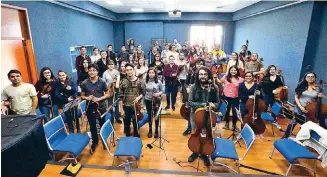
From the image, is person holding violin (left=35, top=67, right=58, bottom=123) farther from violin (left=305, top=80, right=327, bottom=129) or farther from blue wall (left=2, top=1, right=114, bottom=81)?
violin (left=305, top=80, right=327, bottom=129)

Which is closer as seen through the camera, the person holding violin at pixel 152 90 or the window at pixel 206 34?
the person holding violin at pixel 152 90

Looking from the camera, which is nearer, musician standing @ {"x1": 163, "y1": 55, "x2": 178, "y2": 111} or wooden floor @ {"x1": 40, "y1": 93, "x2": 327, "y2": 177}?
wooden floor @ {"x1": 40, "y1": 93, "x2": 327, "y2": 177}

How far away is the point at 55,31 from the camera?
20.0ft

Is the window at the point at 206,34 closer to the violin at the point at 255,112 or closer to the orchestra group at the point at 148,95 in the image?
the orchestra group at the point at 148,95

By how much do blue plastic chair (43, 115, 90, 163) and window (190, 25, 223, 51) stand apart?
34.2 feet

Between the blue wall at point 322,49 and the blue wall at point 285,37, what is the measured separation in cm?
31

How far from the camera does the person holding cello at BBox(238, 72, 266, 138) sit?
376cm

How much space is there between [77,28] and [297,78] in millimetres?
7758

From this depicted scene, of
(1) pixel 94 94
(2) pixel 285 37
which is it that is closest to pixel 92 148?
(1) pixel 94 94

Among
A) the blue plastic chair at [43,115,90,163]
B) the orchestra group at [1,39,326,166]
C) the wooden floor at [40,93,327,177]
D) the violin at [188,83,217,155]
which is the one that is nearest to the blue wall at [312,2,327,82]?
the orchestra group at [1,39,326,166]

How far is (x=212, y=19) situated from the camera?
11781 mm

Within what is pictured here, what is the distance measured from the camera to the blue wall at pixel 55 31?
A: 5.21 meters

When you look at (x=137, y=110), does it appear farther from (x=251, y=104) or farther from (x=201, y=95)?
(x=251, y=104)

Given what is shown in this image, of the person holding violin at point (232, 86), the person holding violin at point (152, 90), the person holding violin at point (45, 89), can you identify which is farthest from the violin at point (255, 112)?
the person holding violin at point (45, 89)
